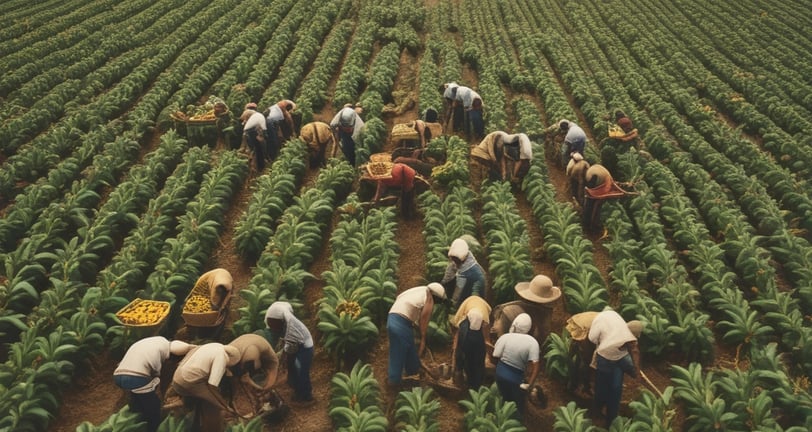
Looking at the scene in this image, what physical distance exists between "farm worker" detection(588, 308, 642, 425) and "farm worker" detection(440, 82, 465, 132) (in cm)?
1094

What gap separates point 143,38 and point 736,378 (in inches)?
1107

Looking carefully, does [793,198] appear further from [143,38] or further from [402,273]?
[143,38]

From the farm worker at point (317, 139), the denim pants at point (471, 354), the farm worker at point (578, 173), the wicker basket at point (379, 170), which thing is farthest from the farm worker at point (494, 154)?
the denim pants at point (471, 354)

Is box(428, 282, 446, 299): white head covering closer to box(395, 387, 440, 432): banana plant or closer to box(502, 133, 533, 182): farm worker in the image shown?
box(395, 387, 440, 432): banana plant

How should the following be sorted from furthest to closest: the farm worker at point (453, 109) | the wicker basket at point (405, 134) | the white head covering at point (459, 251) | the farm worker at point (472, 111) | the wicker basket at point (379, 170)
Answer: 1. the farm worker at point (453, 109)
2. the farm worker at point (472, 111)
3. the wicker basket at point (405, 134)
4. the wicker basket at point (379, 170)
5. the white head covering at point (459, 251)

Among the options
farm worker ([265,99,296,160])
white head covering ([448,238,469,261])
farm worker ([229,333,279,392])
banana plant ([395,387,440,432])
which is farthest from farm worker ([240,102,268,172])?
banana plant ([395,387,440,432])

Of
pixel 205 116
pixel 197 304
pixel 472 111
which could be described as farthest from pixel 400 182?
pixel 205 116

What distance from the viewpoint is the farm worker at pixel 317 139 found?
50.2 ft

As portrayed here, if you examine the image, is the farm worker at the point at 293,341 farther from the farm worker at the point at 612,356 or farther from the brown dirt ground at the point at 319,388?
the farm worker at the point at 612,356

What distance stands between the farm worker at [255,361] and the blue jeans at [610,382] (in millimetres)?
4293

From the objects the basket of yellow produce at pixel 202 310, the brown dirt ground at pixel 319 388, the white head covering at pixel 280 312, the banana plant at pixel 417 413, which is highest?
the white head covering at pixel 280 312

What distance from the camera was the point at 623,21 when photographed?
110ft

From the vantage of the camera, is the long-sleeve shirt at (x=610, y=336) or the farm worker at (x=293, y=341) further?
the farm worker at (x=293, y=341)

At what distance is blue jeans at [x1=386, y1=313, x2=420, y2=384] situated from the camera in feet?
27.0
